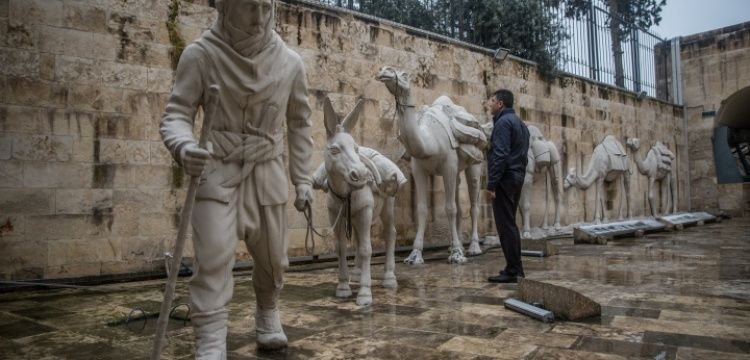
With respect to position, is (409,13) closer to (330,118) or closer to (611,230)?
(611,230)

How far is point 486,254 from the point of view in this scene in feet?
28.8

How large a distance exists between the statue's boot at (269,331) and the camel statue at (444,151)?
4.21 metres

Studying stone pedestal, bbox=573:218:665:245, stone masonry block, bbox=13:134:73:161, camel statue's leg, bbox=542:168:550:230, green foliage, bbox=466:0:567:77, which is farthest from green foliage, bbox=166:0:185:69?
camel statue's leg, bbox=542:168:550:230

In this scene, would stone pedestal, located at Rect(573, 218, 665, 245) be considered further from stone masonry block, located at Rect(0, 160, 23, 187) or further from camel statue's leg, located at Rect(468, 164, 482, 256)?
stone masonry block, located at Rect(0, 160, 23, 187)

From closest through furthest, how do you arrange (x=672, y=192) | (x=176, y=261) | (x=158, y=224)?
(x=176, y=261) < (x=158, y=224) < (x=672, y=192)

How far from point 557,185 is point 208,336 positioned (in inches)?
420

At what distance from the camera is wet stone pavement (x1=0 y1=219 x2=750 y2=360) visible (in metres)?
3.26

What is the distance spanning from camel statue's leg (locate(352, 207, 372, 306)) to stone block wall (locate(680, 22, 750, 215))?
1754 centimetres

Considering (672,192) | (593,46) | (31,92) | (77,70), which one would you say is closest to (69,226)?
(31,92)

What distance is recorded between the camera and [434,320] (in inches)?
161

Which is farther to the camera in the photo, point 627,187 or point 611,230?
point 627,187

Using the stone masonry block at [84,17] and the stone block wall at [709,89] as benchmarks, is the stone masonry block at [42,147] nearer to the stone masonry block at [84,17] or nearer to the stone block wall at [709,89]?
the stone masonry block at [84,17]

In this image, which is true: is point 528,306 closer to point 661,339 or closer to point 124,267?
point 661,339

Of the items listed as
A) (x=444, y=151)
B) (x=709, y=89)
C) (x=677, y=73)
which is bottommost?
(x=444, y=151)
